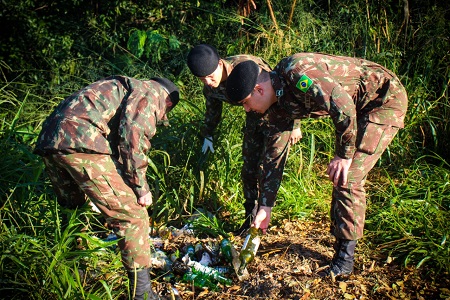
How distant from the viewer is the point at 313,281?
326 cm

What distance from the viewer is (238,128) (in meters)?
4.48

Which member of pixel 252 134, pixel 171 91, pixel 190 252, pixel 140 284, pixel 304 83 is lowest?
pixel 190 252

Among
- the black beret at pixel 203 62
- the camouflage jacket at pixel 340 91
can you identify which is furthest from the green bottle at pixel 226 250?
the black beret at pixel 203 62

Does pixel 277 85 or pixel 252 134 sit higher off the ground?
pixel 277 85

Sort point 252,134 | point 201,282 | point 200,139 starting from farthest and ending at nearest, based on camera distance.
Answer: point 200,139, point 252,134, point 201,282

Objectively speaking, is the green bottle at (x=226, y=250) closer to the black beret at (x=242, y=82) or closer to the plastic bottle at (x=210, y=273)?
the plastic bottle at (x=210, y=273)

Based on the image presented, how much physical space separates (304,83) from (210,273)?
1430mm

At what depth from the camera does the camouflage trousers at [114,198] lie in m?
2.82

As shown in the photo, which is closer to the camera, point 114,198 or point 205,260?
point 114,198

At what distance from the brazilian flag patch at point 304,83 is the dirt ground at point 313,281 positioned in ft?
4.35

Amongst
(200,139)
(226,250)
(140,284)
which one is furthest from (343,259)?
(200,139)

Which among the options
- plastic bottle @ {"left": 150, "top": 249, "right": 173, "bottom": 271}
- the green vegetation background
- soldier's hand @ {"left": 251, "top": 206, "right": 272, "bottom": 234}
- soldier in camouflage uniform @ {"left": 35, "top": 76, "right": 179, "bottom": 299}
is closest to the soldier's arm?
soldier in camouflage uniform @ {"left": 35, "top": 76, "right": 179, "bottom": 299}

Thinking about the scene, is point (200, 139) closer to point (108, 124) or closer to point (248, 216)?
point (248, 216)

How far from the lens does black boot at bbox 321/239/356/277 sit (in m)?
3.23
